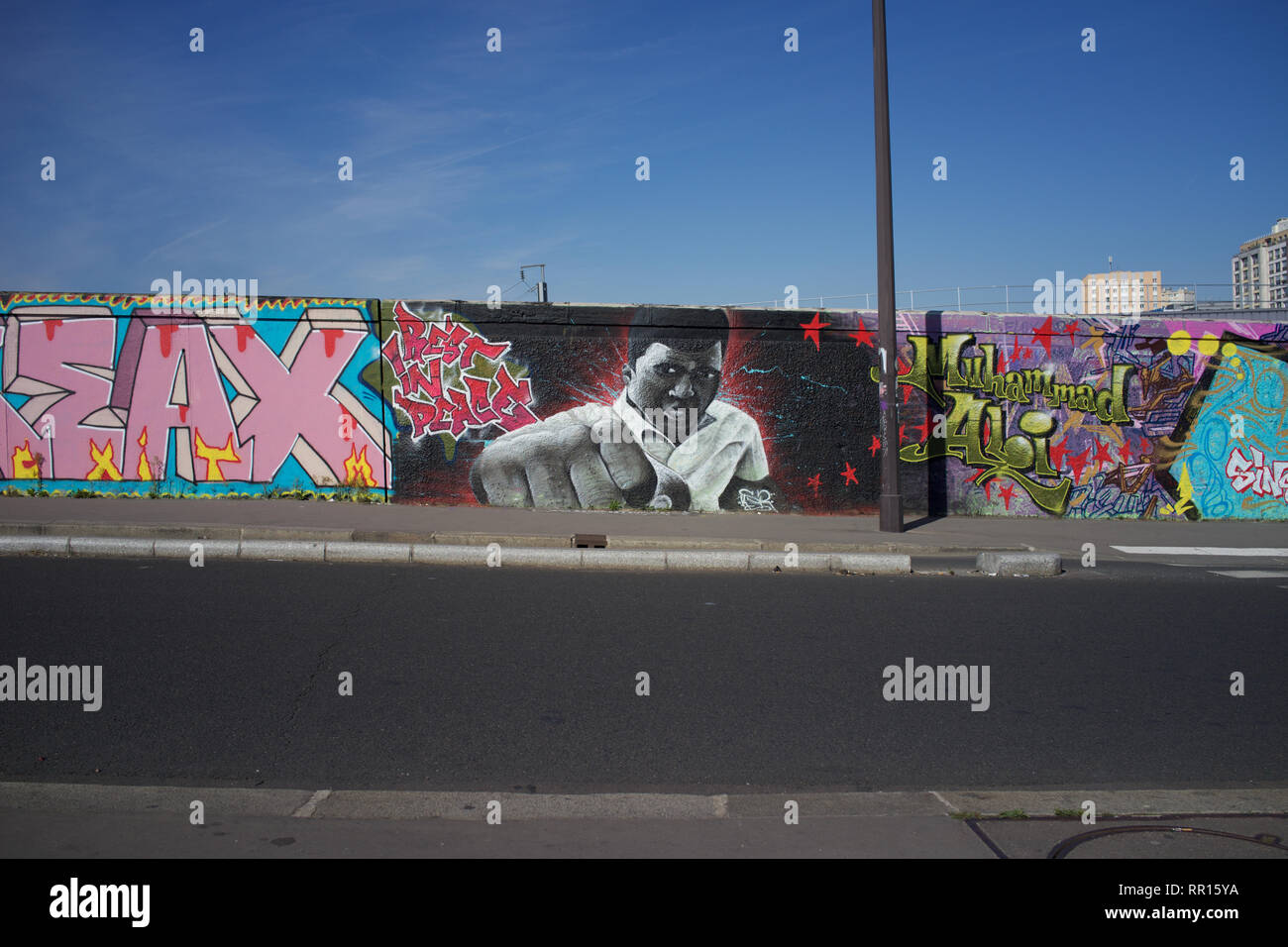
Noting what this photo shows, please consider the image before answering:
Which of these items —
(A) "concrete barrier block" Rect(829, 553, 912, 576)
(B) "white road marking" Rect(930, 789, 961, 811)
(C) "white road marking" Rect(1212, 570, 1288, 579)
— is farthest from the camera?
(C) "white road marking" Rect(1212, 570, 1288, 579)

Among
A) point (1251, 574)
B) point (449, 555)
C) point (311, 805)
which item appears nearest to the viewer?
point (311, 805)

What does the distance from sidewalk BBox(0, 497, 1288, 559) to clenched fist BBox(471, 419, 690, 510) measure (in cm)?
46

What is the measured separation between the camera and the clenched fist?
14.5m

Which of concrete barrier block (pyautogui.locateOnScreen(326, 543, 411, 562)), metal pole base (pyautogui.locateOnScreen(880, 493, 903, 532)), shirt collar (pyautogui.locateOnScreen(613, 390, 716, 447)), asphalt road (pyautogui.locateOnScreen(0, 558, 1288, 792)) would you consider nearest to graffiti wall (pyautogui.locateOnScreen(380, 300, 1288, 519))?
shirt collar (pyautogui.locateOnScreen(613, 390, 716, 447))

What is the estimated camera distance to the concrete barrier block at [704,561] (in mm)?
10195

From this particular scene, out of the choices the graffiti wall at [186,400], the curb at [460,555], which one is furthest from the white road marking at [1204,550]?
the graffiti wall at [186,400]

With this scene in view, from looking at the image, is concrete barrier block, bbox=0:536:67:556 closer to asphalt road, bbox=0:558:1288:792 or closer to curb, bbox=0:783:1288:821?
asphalt road, bbox=0:558:1288:792

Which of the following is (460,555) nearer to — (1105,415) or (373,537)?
(373,537)

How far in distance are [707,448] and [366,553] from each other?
6067 mm

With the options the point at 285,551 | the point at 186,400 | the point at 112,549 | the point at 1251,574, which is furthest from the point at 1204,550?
the point at 186,400

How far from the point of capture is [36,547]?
9859mm

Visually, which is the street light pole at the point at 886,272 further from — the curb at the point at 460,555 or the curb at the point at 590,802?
the curb at the point at 590,802

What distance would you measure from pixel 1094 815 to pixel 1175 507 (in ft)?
44.9

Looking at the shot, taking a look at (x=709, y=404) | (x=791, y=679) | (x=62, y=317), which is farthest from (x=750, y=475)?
(x=62, y=317)
